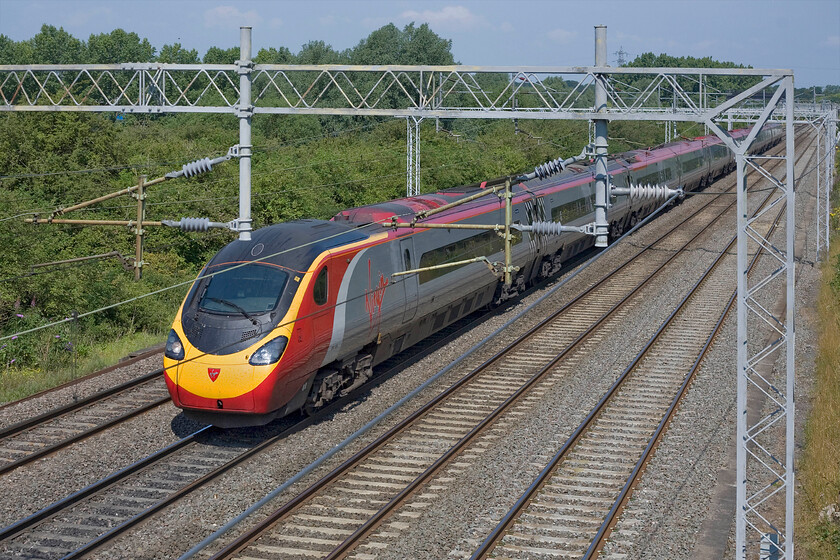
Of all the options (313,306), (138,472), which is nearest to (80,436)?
(138,472)

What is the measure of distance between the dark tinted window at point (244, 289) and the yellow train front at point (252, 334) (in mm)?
16

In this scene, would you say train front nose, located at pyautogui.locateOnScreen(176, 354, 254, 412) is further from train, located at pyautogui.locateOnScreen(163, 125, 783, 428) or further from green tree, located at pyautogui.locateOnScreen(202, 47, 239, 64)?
green tree, located at pyautogui.locateOnScreen(202, 47, 239, 64)

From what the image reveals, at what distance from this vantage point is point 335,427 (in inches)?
631

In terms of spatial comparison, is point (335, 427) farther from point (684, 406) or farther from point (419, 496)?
Result: point (684, 406)

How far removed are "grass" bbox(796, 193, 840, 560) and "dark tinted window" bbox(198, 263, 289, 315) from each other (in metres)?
8.39

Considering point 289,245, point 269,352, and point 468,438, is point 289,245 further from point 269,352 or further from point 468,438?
point 468,438

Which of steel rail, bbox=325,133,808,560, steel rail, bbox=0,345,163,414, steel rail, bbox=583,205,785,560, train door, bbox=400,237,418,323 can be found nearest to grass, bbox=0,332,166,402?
steel rail, bbox=0,345,163,414

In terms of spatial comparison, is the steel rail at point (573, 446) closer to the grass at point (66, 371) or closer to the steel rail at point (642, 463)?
the steel rail at point (642, 463)

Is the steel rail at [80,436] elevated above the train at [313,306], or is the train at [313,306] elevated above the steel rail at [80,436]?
the train at [313,306]

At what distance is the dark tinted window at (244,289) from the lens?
15.0m

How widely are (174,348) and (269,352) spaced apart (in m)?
1.72

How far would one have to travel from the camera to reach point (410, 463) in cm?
1450

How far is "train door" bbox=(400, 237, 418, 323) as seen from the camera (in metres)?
18.5

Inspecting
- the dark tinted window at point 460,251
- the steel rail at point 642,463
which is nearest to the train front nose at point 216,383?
the dark tinted window at point 460,251
